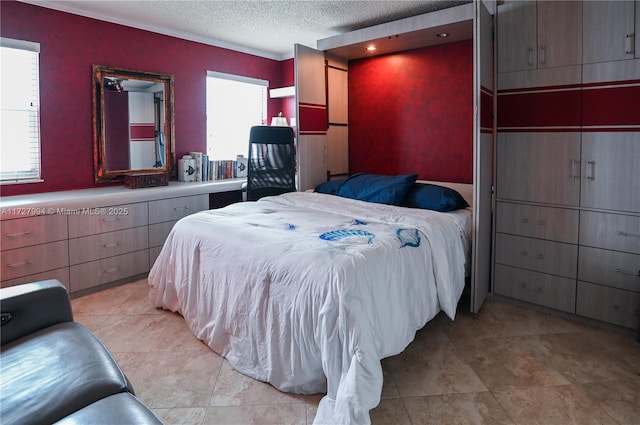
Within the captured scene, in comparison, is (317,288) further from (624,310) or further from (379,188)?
(624,310)

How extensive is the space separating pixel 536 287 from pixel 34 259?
3791 millimetres

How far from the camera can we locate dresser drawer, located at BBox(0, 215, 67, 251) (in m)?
2.97

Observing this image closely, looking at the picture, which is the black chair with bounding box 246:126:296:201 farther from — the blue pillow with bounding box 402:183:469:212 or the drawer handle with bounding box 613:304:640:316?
the drawer handle with bounding box 613:304:640:316

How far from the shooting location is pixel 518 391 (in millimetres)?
2102

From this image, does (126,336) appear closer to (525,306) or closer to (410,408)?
(410,408)

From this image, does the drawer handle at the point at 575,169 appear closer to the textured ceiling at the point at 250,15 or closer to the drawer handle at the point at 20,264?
the textured ceiling at the point at 250,15

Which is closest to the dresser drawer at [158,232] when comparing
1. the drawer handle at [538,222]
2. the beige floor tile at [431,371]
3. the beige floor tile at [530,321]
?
the beige floor tile at [431,371]

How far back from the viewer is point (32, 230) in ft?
10.1

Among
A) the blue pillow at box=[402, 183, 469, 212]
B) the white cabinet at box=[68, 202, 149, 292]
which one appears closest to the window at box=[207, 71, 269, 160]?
the white cabinet at box=[68, 202, 149, 292]

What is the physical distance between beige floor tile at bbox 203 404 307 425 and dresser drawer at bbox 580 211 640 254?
2.21m

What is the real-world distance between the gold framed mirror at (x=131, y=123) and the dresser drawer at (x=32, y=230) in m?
0.80

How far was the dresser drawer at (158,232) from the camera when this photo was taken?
3844 millimetres

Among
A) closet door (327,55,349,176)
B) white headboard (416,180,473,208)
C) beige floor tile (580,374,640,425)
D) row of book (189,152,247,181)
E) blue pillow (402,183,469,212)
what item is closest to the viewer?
beige floor tile (580,374,640,425)

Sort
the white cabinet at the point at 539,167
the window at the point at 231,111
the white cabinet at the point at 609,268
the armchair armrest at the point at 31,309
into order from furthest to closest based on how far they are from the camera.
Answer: the window at the point at 231,111 → the white cabinet at the point at 539,167 → the white cabinet at the point at 609,268 → the armchair armrest at the point at 31,309
